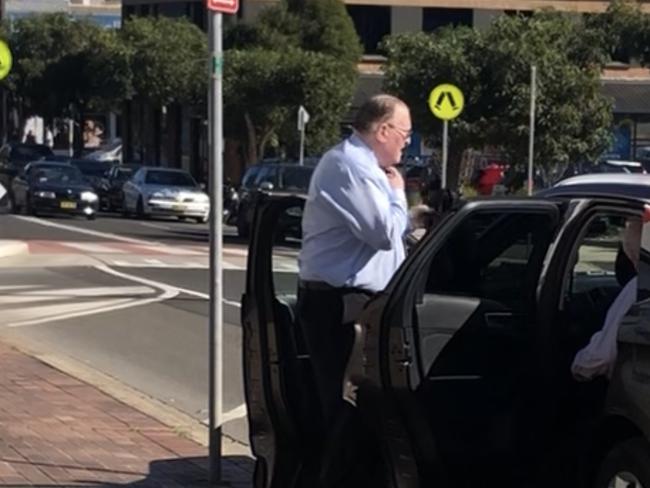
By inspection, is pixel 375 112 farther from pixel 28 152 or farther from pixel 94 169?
pixel 28 152

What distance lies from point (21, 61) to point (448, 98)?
154 feet

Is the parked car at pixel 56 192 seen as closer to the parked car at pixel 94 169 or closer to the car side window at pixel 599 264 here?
the parked car at pixel 94 169

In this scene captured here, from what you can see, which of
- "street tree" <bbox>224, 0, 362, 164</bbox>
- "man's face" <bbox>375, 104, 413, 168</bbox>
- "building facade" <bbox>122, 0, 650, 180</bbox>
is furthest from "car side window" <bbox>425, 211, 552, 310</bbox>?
"building facade" <bbox>122, 0, 650, 180</bbox>

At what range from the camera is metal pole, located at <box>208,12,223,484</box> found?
824 centimetres

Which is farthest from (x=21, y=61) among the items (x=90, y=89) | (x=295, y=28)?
(x=295, y=28)

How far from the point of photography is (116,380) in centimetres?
1239

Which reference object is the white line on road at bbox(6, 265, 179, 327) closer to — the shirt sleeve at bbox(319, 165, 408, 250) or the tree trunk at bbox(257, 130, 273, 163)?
the shirt sleeve at bbox(319, 165, 408, 250)

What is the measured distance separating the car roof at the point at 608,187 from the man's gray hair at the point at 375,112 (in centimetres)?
75

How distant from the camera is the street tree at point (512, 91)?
111ft

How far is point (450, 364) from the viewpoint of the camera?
250 inches

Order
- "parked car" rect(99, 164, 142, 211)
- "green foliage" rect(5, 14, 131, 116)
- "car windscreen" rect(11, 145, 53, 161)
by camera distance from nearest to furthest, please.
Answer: "parked car" rect(99, 164, 142, 211) < "car windscreen" rect(11, 145, 53, 161) < "green foliage" rect(5, 14, 131, 116)

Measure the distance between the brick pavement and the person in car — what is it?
2.66 m

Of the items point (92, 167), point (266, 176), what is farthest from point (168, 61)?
point (266, 176)

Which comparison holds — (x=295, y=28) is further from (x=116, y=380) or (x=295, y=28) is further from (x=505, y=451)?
(x=505, y=451)
